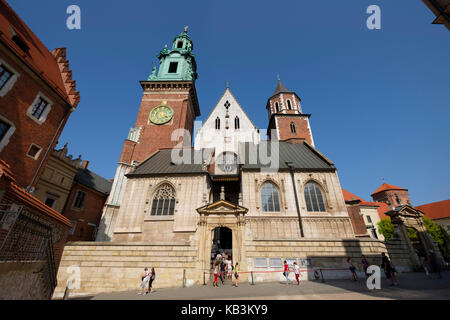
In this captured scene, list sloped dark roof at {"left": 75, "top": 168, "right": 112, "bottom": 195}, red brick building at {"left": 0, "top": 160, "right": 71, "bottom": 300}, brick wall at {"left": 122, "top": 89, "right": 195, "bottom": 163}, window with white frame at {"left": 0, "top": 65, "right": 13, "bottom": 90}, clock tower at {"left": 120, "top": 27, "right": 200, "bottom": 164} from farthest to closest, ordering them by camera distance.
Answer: clock tower at {"left": 120, "top": 27, "right": 200, "bottom": 164}, brick wall at {"left": 122, "top": 89, "right": 195, "bottom": 163}, sloped dark roof at {"left": 75, "top": 168, "right": 112, "bottom": 195}, window with white frame at {"left": 0, "top": 65, "right": 13, "bottom": 90}, red brick building at {"left": 0, "top": 160, "right": 71, "bottom": 300}

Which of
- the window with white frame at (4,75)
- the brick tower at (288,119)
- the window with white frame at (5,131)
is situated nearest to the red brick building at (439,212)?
the brick tower at (288,119)

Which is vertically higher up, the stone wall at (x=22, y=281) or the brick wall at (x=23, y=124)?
the brick wall at (x=23, y=124)

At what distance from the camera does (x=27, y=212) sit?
22.6ft

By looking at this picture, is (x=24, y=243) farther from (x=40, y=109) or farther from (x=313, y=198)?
(x=313, y=198)

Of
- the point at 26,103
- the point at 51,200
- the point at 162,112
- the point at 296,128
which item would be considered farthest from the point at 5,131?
the point at 296,128

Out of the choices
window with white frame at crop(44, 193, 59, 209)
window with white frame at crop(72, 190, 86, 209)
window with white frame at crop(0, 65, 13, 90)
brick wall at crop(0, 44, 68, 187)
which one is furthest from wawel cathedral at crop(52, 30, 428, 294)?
window with white frame at crop(0, 65, 13, 90)

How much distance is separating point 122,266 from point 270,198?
13.5 meters

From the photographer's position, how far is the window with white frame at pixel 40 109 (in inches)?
597

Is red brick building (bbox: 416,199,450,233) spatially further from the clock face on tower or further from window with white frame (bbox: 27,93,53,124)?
window with white frame (bbox: 27,93,53,124)

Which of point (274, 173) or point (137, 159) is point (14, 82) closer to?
point (137, 159)

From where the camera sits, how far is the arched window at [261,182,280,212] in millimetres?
18972

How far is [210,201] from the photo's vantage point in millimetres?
21422

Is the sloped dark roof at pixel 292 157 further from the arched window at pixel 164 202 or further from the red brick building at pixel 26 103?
the red brick building at pixel 26 103
